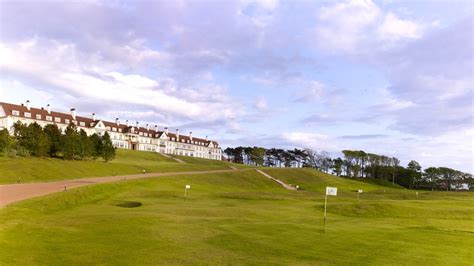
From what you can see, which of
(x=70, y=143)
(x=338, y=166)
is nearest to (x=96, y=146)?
(x=70, y=143)

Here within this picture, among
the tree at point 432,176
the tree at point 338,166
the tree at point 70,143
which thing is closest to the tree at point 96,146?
the tree at point 70,143

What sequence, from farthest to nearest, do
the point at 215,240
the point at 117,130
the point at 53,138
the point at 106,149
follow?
the point at 117,130, the point at 106,149, the point at 53,138, the point at 215,240

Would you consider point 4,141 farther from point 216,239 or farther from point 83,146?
point 216,239

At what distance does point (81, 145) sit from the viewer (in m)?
69.2

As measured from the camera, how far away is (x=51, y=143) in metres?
64.6

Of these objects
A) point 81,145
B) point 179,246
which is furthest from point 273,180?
point 179,246

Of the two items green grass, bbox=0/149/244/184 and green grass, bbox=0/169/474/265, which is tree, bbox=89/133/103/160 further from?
green grass, bbox=0/169/474/265

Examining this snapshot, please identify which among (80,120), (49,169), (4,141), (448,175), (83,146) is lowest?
(49,169)

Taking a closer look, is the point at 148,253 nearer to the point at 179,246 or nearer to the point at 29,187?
the point at 179,246

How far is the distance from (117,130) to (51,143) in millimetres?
92536

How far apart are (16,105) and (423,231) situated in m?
126

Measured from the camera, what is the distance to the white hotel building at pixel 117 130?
385 feet

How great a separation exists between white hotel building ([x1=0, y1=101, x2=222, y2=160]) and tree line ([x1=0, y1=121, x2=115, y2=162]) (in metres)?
25.9

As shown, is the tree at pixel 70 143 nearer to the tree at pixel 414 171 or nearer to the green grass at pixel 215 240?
the green grass at pixel 215 240
